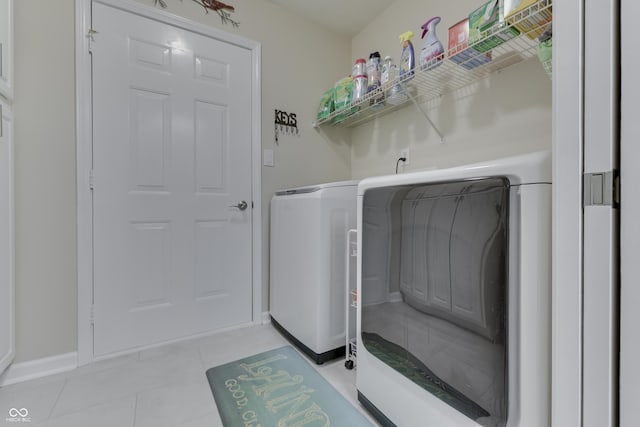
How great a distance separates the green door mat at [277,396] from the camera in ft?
3.75

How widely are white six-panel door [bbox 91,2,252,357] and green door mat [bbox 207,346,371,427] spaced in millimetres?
572

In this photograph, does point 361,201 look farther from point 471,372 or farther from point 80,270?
point 80,270

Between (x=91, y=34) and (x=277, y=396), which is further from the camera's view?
(x=91, y=34)

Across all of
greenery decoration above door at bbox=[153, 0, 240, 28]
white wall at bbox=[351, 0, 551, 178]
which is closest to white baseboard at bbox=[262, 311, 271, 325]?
white wall at bbox=[351, 0, 551, 178]

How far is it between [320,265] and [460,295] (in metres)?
0.81

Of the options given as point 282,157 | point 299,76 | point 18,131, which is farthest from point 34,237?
point 299,76

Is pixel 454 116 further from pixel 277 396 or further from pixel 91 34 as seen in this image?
pixel 91 34

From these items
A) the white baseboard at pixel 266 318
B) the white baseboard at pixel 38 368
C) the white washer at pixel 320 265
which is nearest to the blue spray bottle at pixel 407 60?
Result: the white washer at pixel 320 265

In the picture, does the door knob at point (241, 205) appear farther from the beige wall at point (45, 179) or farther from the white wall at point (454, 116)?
the white wall at point (454, 116)

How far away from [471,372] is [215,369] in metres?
1.27

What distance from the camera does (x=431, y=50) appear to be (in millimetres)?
1469
